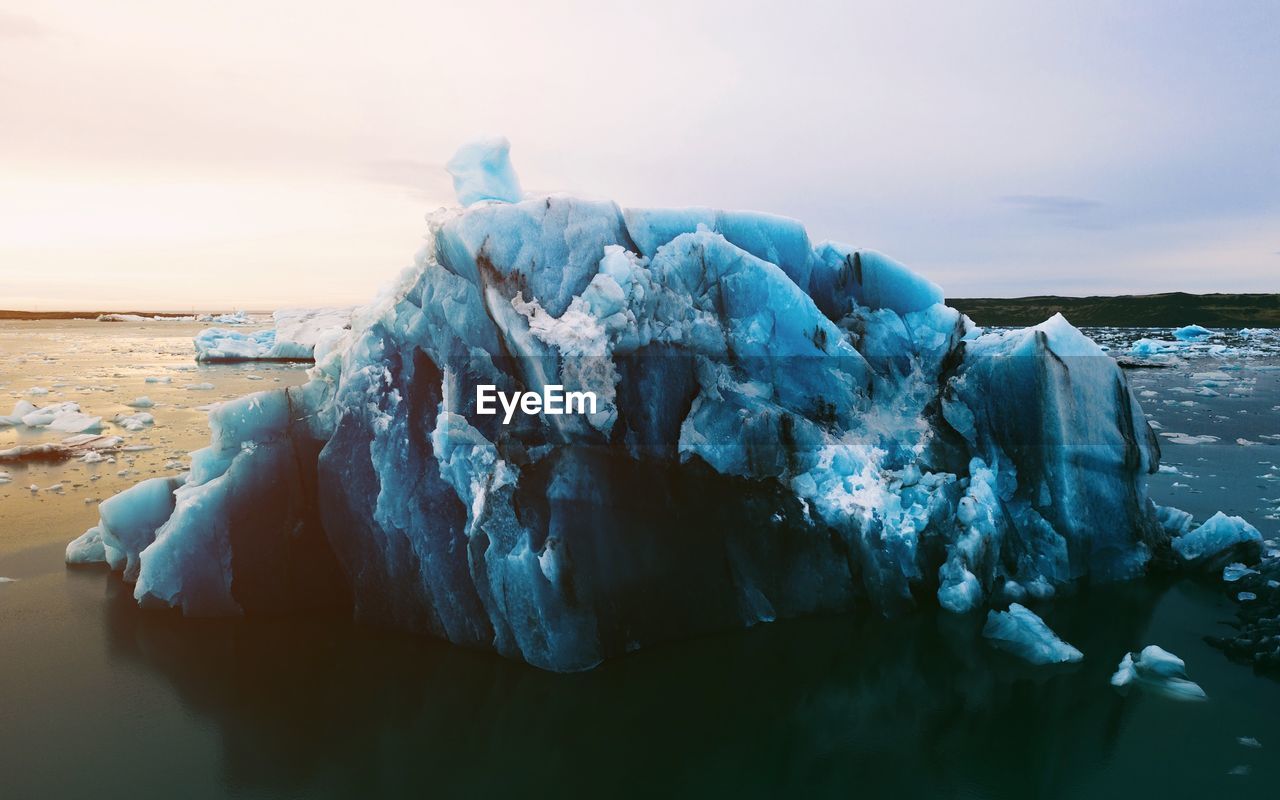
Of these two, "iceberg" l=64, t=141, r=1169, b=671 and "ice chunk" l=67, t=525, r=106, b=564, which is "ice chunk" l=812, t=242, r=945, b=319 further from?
"ice chunk" l=67, t=525, r=106, b=564

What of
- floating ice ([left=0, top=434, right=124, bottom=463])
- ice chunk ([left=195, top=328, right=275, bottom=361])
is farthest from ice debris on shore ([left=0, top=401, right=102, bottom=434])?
ice chunk ([left=195, top=328, right=275, bottom=361])

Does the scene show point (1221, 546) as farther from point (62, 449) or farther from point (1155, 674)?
point (62, 449)

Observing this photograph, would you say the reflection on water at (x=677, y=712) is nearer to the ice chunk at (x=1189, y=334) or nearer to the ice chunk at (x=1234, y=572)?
the ice chunk at (x=1234, y=572)

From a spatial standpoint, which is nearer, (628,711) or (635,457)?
(628,711)

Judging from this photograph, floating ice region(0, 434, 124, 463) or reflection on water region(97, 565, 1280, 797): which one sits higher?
floating ice region(0, 434, 124, 463)

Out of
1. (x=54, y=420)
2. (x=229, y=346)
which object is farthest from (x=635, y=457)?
(x=229, y=346)

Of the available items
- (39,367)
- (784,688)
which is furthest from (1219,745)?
(39,367)
